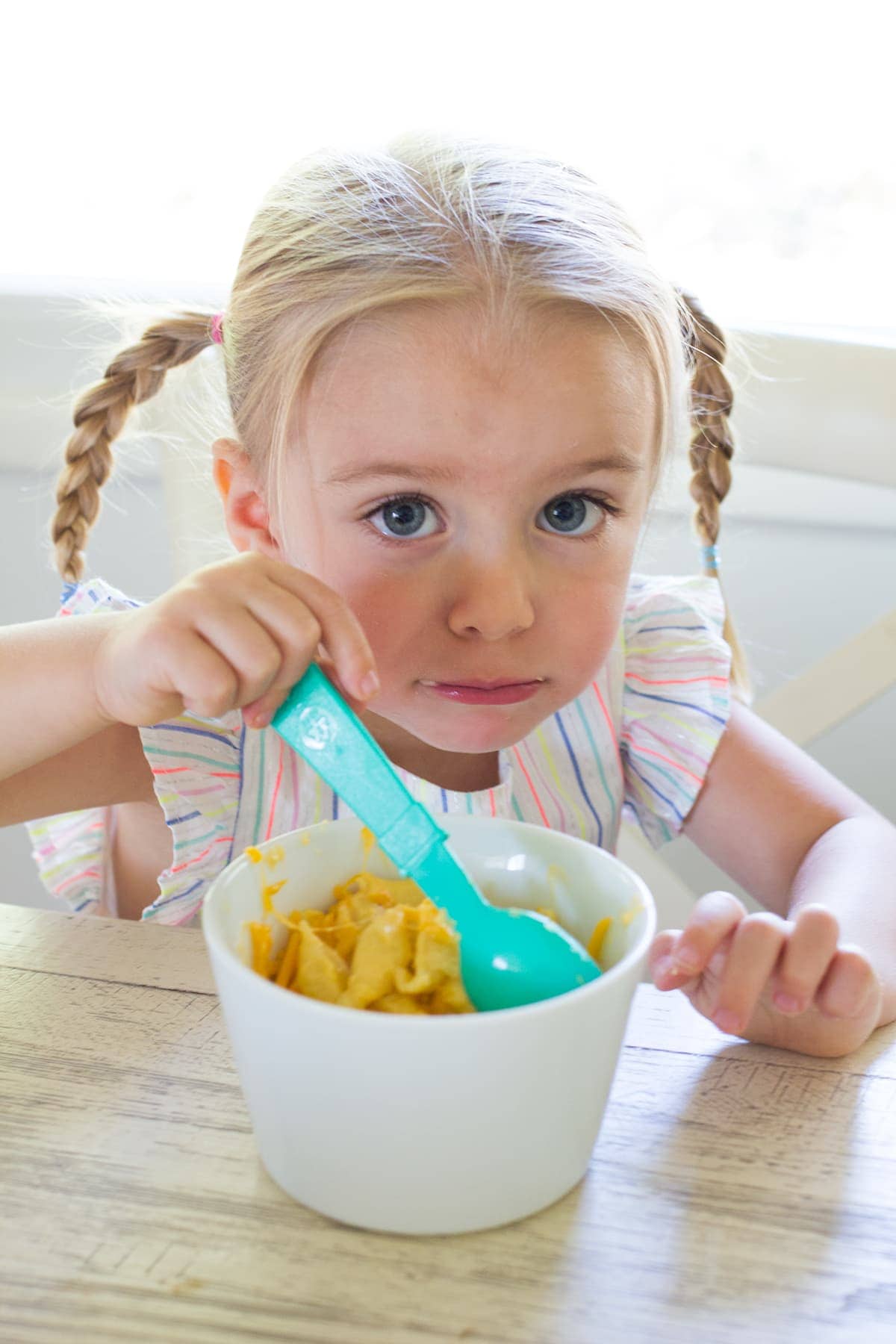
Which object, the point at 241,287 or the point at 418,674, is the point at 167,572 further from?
the point at 418,674

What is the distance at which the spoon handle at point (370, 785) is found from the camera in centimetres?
50

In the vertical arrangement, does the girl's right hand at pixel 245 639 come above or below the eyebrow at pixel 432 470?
below

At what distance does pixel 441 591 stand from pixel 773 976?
29 cm

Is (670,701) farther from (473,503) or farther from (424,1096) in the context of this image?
(424,1096)

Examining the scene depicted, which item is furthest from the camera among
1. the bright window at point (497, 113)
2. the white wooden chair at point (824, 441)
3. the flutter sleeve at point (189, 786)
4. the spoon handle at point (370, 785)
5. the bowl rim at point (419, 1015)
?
the bright window at point (497, 113)

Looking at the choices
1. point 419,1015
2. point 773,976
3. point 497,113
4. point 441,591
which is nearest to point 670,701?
point 441,591

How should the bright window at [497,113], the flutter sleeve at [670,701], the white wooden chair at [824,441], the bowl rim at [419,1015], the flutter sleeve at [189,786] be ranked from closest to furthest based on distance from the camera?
the bowl rim at [419,1015] → the flutter sleeve at [189,786] → the flutter sleeve at [670,701] → the white wooden chair at [824,441] → the bright window at [497,113]

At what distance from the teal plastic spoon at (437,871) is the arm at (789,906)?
0.26 feet

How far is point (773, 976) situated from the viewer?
1.81 ft

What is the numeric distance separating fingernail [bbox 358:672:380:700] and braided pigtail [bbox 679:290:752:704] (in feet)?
1.66

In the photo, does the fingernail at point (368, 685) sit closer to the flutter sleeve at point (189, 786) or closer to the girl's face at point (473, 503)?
the girl's face at point (473, 503)

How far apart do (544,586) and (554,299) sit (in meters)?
0.17

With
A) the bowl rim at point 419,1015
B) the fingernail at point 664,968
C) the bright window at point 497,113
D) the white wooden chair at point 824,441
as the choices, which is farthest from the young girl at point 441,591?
the bright window at point 497,113

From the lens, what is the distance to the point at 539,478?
714 millimetres
